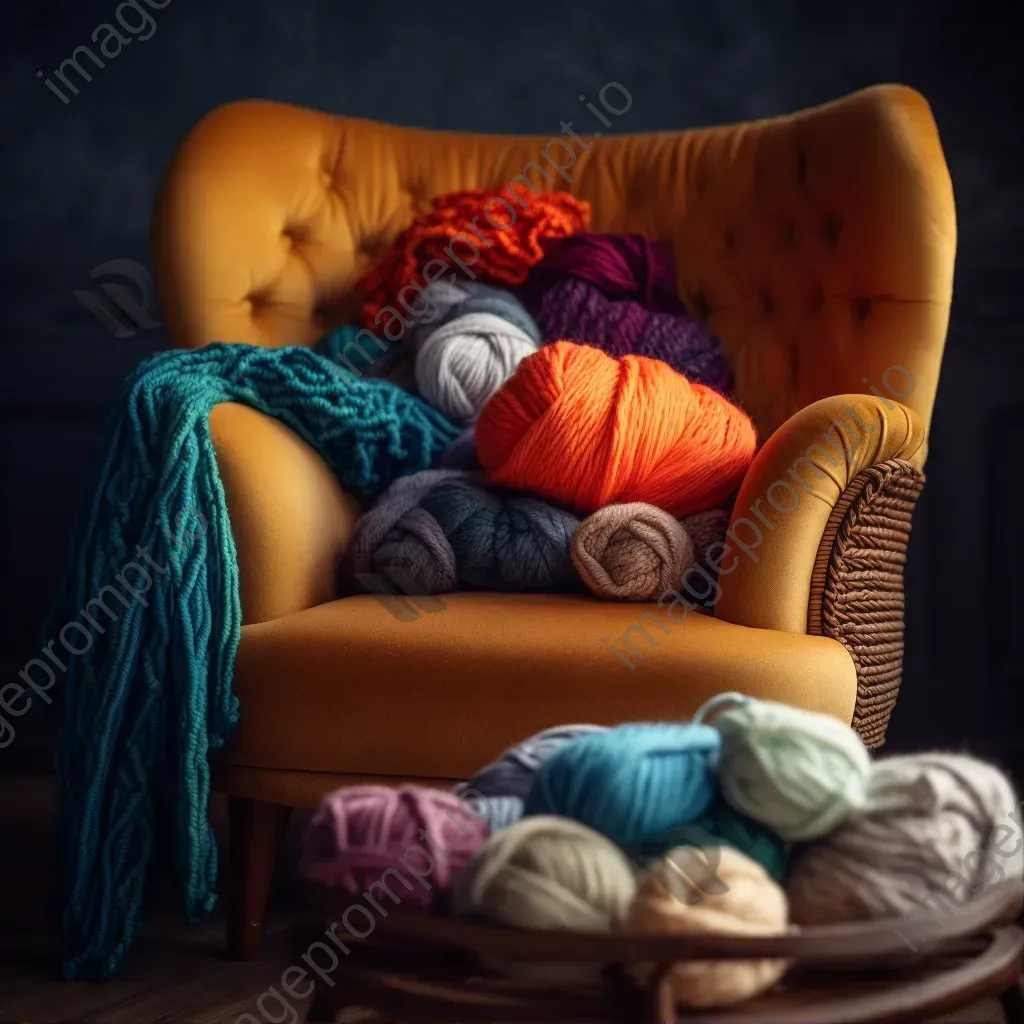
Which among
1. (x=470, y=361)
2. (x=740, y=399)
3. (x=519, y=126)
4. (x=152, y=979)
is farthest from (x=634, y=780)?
(x=519, y=126)

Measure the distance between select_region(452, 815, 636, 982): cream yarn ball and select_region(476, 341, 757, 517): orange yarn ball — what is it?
79cm

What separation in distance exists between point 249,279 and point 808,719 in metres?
1.33

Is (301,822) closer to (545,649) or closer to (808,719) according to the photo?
(545,649)

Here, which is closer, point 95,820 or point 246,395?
point 95,820

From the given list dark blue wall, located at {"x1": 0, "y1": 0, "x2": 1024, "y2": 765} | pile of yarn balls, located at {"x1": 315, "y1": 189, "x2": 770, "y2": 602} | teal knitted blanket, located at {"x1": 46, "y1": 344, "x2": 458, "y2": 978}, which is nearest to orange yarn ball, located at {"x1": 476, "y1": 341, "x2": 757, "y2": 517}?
pile of yarn balls, located at {"x1": 315, "y1": 189, "x2": 770, "y2": 602}

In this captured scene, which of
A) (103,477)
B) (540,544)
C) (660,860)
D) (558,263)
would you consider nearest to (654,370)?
(540,544)

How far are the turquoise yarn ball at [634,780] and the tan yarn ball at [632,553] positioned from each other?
0.64 metres

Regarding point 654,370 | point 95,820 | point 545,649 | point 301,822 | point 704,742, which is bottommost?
point 301,822

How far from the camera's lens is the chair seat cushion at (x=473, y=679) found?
1057mm

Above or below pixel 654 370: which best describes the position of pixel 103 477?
below

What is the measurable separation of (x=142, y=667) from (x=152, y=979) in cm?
34

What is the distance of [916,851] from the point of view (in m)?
0.53

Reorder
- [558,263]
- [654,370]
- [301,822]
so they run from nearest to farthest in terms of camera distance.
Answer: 1. [654,370]
2. [558,263]
3. [301,822]

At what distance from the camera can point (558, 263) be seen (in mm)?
1652
